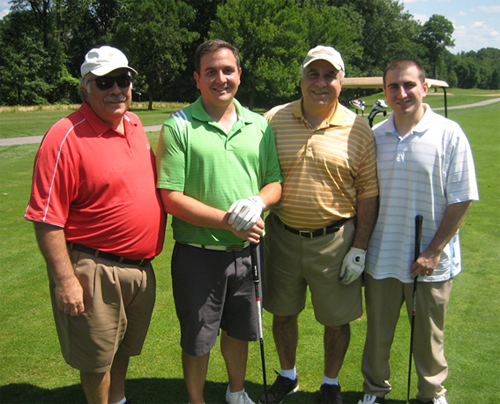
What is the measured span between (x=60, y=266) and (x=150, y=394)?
4.25 ft

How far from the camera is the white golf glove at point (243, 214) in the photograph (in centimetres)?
277

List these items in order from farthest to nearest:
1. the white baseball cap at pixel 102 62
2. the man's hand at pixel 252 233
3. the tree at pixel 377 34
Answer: the tree at pixel 377 34 → the man's hand at pixel 252 233 → the white baseball cap at pixel 102 62

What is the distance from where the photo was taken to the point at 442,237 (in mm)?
3016

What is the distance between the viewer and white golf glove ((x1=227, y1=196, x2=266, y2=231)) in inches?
109

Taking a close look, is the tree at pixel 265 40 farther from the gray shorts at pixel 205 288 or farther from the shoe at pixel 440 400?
the shoe at pixel 440 400

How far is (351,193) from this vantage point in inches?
127

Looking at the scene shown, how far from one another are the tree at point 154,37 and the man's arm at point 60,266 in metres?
47.1

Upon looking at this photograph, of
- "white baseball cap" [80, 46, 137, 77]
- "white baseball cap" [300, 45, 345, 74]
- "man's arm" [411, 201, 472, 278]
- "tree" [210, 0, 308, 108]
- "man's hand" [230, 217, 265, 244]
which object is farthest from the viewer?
"tree" [210, 0, 308, 108]

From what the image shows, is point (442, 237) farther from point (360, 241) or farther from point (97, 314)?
point (97, 314)

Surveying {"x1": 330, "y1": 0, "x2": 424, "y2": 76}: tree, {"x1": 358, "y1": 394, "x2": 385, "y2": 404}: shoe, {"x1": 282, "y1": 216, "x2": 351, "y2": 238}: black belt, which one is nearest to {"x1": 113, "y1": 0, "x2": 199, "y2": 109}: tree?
{"x1": 330, "y1": 0, "x2": 424, "y2": 76}: tree

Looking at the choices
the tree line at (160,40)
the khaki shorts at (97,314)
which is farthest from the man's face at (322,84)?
the tree line at (160,40)

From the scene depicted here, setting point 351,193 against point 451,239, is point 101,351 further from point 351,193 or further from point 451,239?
point 451,239

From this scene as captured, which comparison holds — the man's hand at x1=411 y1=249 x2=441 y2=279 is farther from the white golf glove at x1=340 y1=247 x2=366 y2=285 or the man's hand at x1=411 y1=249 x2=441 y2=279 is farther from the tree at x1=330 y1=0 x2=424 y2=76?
the tree at x1=330 y1=0 x2=424 y2=76

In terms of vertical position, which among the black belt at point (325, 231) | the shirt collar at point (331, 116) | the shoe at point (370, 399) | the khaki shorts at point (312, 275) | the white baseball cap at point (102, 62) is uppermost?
the white baseball cap at point (102, 62)
